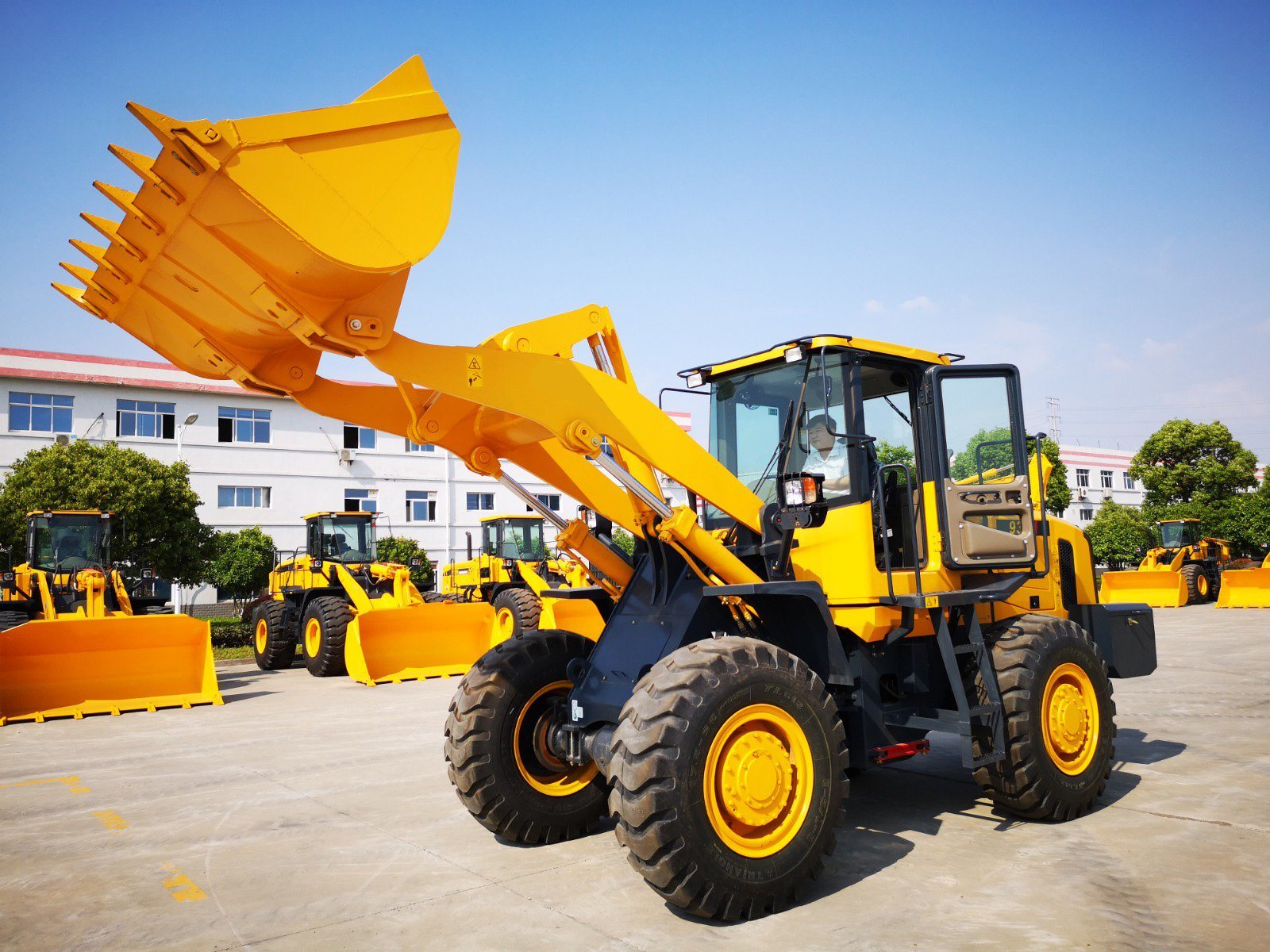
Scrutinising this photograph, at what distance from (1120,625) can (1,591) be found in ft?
56.7

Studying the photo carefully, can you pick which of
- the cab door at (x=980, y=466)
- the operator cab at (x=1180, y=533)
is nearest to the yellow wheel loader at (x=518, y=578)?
the cab door at (x=980, y=466)

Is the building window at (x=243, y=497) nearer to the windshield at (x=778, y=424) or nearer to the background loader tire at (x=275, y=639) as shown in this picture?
the background loader tire at (x=275, y=639)

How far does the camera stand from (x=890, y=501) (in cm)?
577

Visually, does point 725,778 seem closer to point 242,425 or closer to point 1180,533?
point 1180,533

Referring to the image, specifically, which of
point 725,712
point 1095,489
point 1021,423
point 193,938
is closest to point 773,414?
point 1021,423

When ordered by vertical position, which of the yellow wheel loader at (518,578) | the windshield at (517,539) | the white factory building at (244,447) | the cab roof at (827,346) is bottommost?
the yellow wheel loader at (518,578)

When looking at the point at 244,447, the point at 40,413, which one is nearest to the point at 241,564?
the point at 244,447

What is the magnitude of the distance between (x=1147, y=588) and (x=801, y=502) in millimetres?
26669

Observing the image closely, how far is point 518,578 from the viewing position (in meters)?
20.6

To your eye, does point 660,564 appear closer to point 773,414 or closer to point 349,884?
point 773,414

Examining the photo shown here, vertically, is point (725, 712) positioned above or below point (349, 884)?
above

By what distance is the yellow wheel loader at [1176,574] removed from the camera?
87.9ft

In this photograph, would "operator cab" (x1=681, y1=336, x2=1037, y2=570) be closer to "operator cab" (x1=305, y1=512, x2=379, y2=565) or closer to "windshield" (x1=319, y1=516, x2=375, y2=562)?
"operator cab" (x1=305, y1=512, x2=379, y2=565)

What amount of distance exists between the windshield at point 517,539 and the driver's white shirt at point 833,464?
16.0 metres
